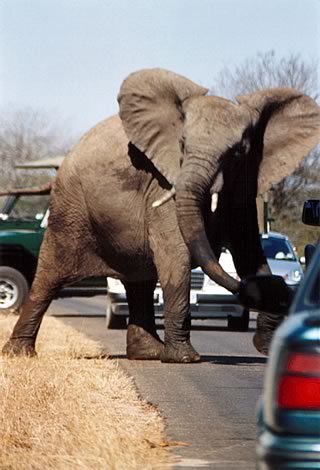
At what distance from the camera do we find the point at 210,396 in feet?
40.7

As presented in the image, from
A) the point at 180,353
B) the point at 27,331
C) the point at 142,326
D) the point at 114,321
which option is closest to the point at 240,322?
the point at 114,321

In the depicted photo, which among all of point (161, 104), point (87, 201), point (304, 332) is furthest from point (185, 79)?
point (304, 332)

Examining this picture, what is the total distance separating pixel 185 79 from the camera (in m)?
16.9

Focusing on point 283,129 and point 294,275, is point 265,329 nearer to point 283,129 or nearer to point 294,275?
point 283,129

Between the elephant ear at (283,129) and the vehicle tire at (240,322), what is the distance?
6631 mm

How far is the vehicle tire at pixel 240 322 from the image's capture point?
23.6m

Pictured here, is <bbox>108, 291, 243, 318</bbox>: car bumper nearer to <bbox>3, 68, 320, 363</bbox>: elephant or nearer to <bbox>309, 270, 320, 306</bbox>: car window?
<bbox>3, 68, 320, 363</bbox>: elephant


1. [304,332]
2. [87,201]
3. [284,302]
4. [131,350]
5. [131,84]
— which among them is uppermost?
[304,332]

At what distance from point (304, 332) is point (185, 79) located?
1197 cm

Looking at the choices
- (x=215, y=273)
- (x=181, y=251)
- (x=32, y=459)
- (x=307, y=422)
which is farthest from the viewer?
(x=181, y=251)

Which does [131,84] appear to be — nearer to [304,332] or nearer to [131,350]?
[131,350]

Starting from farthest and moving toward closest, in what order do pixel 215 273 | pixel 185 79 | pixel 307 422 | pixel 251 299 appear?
pixel 185 79
pixel 215 273
pixel 251 299
pixel 307 422

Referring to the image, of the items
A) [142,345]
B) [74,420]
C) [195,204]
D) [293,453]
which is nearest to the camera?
[293,453]

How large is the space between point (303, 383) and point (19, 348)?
1142 cm
